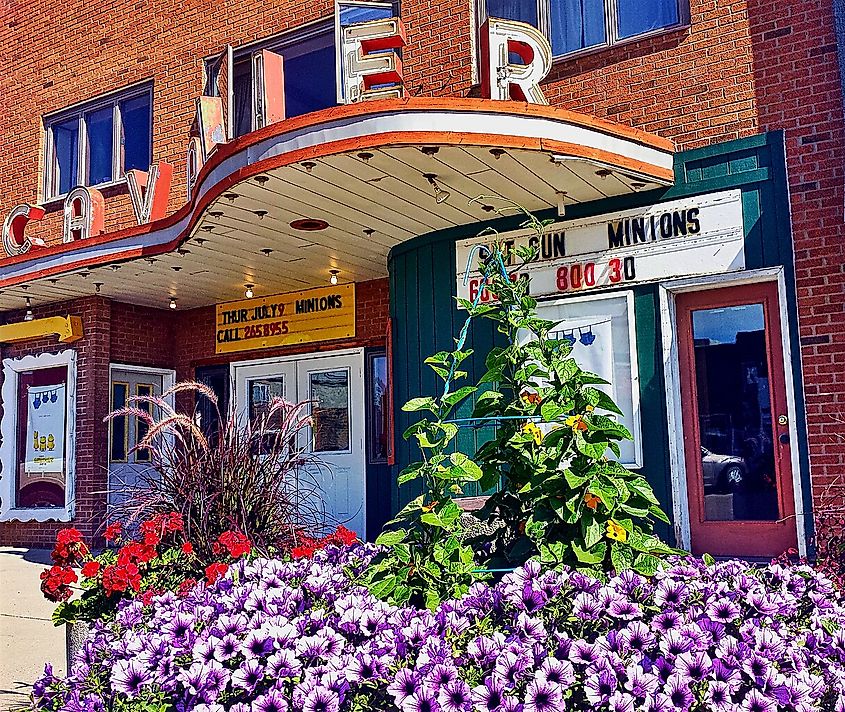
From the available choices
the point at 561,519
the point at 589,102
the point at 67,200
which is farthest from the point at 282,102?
the point at 561,519

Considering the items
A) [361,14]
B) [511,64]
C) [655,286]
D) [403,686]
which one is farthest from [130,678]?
[361,14]

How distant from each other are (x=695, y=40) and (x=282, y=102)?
500 centimetres

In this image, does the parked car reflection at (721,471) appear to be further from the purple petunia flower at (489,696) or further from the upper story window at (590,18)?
the purple petunia flower at (489,696)

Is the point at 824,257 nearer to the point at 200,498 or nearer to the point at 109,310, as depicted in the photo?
the point at 200,498

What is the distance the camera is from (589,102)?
299 inches

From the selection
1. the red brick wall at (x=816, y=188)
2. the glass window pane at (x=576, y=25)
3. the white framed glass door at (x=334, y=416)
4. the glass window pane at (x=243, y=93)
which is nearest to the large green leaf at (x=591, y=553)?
the red brick wall at (x=816, y=188)

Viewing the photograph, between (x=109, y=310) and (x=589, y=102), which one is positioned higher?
(x=589, y=102)

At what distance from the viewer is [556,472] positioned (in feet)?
10.9

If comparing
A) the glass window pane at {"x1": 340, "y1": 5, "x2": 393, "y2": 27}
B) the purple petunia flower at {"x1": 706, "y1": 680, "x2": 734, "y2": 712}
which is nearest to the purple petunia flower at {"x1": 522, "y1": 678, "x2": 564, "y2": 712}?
the purple petunia flower at {"x1": 706, "y1": 680, "x2": 734, "y2": 712}

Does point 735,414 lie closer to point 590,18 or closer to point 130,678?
point 590,18

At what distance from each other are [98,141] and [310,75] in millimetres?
3562

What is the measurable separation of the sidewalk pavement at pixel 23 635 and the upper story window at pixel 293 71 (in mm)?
5551

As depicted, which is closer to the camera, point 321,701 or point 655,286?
point 321,701

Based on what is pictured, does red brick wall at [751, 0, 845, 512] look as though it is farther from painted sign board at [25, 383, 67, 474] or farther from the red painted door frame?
painted sign board at [25, 383, 67, 474]
